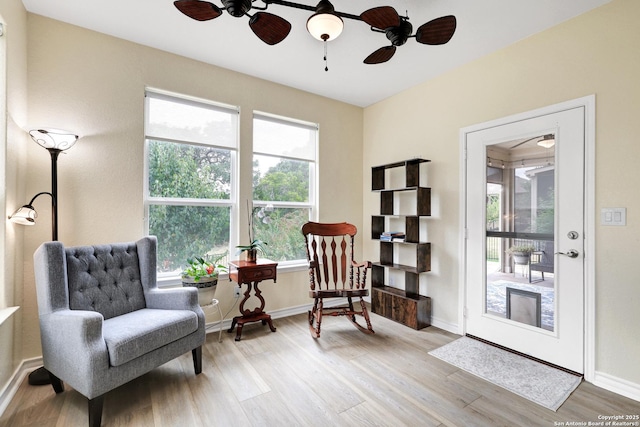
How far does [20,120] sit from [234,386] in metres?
2.47

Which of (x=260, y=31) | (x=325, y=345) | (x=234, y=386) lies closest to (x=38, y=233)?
(x=234, y=386)

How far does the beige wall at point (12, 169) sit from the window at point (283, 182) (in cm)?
188

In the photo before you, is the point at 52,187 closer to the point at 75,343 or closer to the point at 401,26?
the point at 75,343

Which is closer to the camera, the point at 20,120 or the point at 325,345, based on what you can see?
the point at 20,120

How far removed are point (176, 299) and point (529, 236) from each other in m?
2.98

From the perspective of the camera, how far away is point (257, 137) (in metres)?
3.38

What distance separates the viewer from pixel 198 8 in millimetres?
Answer: 1614

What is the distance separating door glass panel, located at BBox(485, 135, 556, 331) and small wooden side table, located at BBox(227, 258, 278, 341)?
2144 mm

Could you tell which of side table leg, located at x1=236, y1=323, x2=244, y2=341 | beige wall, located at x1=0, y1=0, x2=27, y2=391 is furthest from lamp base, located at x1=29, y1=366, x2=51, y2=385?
side table leg, located at x1=236, y1=323, x2=244, y2=341

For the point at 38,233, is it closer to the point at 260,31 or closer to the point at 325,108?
the point at 260,31

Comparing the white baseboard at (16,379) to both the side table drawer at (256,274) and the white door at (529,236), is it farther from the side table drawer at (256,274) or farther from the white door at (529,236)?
the white door at (529,236)

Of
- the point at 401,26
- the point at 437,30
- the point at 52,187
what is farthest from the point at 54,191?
the point at 437,30

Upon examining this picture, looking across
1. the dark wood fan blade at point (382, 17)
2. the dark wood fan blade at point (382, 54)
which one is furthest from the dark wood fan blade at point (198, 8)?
the dark wood fan blade at point (382, 54)

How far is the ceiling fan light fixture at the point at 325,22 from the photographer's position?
5.53 feet
